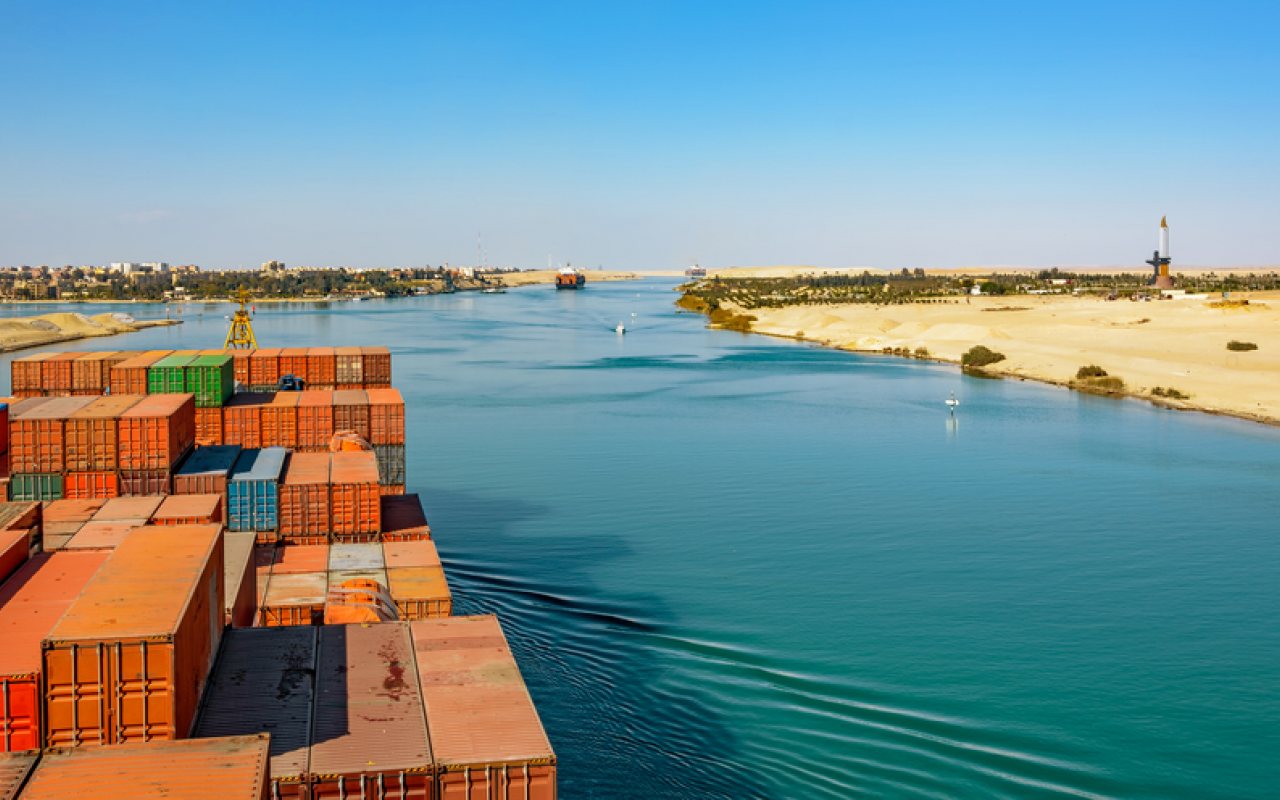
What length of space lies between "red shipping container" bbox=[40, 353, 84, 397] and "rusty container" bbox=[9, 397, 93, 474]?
40.2 ft

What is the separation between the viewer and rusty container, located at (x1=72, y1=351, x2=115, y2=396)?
37.3m

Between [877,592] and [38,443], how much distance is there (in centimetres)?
2124

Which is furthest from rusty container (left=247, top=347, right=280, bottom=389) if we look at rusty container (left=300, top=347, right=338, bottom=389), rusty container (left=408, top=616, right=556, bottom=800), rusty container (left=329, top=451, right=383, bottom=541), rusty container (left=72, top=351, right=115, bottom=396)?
rusty container (left=408, top=616, right=556, bottom=800)

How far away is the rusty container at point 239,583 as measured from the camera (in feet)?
57.7

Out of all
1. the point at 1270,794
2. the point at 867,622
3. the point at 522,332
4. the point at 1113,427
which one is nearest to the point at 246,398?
the point at 867,622

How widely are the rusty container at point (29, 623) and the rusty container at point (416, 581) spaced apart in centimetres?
563

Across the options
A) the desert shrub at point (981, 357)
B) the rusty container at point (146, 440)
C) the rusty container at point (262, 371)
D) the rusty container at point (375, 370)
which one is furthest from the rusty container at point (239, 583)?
the desert shrub at point (981, 357)

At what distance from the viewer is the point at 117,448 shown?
25.6 m

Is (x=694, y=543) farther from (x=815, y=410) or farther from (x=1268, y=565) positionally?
(x=815, y=410)

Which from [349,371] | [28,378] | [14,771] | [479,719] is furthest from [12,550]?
[349,371]

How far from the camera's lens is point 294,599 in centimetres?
2081

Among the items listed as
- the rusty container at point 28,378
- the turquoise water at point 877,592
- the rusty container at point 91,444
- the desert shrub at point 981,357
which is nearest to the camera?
the turquoise water at point 877,592

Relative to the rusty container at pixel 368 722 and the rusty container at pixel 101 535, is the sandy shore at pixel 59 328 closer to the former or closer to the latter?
the rusty container at pixel 101 535

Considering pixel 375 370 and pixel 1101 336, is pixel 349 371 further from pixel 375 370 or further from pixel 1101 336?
pixel 1101 336
